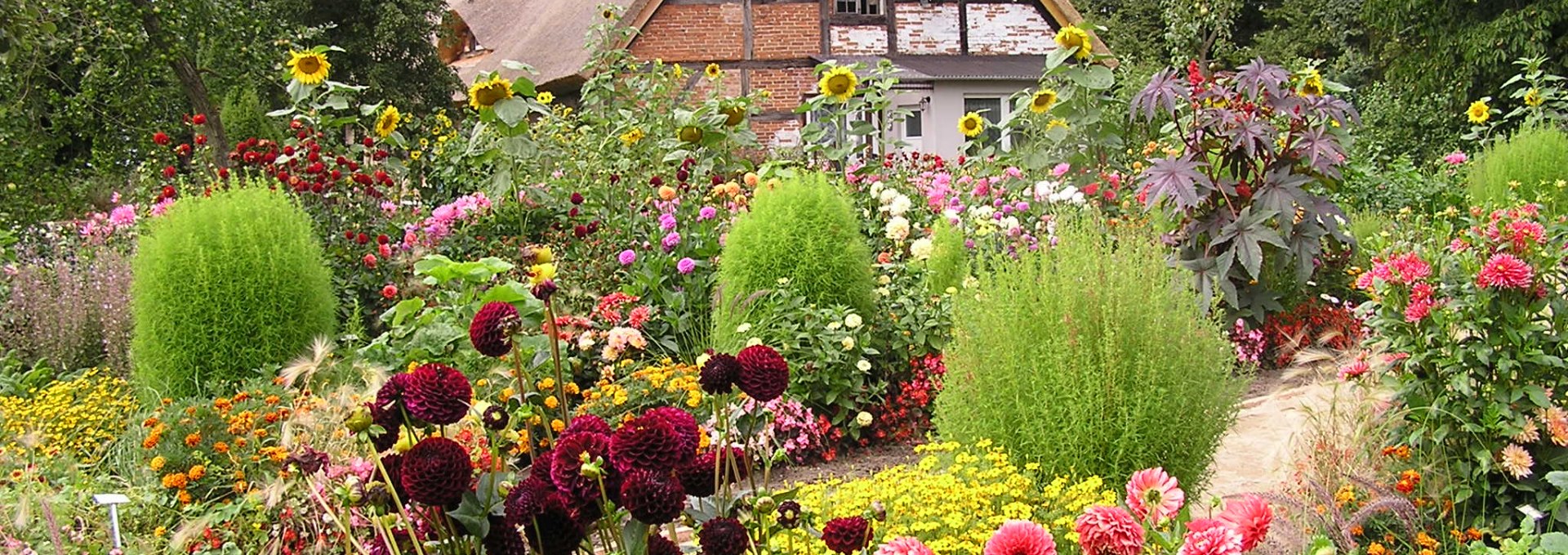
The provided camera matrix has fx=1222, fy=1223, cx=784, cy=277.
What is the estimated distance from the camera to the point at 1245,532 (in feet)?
3.70

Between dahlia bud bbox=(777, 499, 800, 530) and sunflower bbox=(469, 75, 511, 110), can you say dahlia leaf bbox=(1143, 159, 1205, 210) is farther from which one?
dahlia bud bbox=(777, 499, 800, 530)

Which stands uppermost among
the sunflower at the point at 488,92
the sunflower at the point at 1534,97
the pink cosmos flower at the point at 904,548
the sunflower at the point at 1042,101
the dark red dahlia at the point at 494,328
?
the dark red dahlia at the point at 494,328

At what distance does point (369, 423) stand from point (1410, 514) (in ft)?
6.41

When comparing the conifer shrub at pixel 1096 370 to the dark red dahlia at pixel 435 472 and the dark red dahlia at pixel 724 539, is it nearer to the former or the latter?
the dark red dahlia at pixel 724 539

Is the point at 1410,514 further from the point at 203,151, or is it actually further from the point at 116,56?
the point at 116,56

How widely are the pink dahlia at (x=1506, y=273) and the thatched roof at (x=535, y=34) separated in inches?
446

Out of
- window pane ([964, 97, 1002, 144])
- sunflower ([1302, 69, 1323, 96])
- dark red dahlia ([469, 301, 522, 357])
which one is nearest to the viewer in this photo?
dark red dahlia ([469, 301, 522, 357])

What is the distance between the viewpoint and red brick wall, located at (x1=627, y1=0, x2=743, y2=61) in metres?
15.0

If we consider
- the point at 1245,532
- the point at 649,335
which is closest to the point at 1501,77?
the point at 649,335

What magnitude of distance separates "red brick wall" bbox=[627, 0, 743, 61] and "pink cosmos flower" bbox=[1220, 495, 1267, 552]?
1423 cm

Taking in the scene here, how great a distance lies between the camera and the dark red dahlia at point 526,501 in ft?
3.84

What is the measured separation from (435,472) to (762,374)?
13.5 inches

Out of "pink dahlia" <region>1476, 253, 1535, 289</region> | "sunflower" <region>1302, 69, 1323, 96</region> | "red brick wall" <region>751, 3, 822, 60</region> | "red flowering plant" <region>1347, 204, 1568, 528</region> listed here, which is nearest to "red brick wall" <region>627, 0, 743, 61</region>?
"red brick wall" <region>751, 3, 822, 60</region>

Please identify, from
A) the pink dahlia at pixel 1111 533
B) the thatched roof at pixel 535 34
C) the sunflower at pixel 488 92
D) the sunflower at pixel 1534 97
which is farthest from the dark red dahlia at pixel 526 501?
the thatched roof at pixel 535 34
